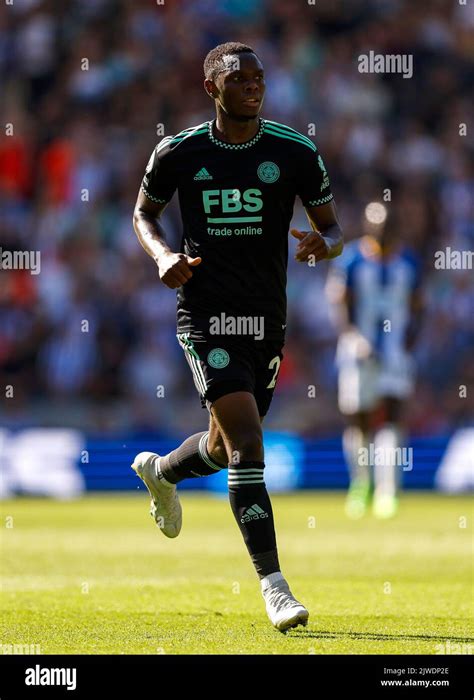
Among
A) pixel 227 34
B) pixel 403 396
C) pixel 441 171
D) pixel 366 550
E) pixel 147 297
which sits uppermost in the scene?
pixel 227 34

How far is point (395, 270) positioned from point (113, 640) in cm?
902

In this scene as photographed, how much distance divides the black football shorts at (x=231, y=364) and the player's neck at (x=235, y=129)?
3.32 feet

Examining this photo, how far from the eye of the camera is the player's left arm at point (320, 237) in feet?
22.0

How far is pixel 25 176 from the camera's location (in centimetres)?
2025

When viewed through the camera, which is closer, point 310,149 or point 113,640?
point 113,640

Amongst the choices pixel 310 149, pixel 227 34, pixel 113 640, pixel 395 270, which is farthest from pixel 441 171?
pixel 113 640

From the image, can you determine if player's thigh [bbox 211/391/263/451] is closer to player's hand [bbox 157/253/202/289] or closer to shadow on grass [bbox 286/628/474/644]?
player's hand [bbox 157/253/202/289]

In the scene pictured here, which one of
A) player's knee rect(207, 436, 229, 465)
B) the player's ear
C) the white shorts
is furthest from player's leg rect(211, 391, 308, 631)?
the white shorts

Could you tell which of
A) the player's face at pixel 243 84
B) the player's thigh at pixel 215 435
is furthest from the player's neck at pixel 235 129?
the player's thigh at pixel 215 435

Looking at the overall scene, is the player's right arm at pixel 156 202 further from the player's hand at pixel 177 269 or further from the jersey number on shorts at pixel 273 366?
the jersey number on shorts at pixel 273 366

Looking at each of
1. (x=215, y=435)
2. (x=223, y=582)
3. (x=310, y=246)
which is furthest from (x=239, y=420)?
(x=223, y=582)

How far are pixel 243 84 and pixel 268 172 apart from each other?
47 cm

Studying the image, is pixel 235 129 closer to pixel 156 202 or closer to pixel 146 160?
pixel 156 202
